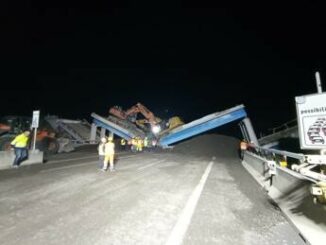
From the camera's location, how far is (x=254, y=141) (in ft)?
74.0

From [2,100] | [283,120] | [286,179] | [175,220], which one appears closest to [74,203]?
[175,220]

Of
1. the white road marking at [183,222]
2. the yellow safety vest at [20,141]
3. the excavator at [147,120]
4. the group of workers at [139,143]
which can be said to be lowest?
the white road marking at [183,222]

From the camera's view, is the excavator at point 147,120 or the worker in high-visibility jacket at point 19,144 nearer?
the worker in high-visibility jacket at point 19,144

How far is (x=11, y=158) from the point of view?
13109 mm

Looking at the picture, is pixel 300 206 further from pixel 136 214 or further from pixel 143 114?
pixel 143 114

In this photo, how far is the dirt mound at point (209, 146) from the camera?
28.2m

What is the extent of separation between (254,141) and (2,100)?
43791 millimetres

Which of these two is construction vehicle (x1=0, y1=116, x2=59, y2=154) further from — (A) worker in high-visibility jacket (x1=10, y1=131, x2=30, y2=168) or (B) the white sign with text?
(B) the white sign with text

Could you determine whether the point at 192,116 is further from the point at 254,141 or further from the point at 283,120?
the point at 254,141

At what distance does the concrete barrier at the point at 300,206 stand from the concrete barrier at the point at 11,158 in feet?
38.5

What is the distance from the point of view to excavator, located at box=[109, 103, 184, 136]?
26.7 meters

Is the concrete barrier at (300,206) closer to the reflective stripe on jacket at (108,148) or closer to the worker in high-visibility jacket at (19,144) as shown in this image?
the reflective stripe on jacket at (108,148)

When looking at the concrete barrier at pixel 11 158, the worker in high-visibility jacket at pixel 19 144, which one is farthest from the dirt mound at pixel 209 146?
the worker in high-visibility jacket at pixel 19 144

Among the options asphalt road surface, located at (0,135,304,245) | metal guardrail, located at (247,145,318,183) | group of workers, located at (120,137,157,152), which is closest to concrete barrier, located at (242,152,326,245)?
metal guardrail, located at (247,145,318,183)
